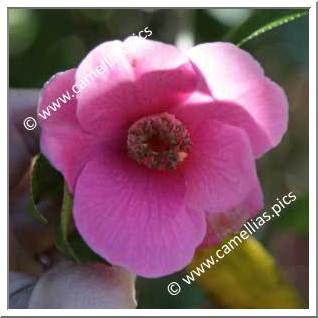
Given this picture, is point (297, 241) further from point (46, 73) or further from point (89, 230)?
point (89, 230)

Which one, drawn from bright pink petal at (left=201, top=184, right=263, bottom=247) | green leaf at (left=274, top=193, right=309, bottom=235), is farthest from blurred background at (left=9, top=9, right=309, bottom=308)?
bright pink petal at (left=201, top=184, right=263, bottom=247)

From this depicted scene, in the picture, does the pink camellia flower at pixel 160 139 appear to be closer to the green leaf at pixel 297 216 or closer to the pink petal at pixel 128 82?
the pink petal at pixel 128 82

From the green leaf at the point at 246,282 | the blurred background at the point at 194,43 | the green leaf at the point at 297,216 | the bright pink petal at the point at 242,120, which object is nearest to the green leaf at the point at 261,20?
the bright pink petal at the point at 242,120

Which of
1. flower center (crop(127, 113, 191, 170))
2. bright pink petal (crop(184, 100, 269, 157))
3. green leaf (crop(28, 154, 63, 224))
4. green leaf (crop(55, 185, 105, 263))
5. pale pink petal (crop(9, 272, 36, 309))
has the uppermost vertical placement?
bright pink petal (crop(184, 100, 269, 157))

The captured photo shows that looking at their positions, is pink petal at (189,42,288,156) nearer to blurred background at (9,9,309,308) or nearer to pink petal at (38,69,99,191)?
pink petal at (38,69,99,191)

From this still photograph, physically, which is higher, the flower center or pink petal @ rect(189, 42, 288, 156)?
pink petal @ rect(189, 42, 288, 156)

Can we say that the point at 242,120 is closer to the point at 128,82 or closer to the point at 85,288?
the point at 128,82
